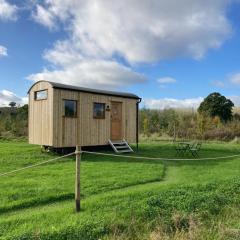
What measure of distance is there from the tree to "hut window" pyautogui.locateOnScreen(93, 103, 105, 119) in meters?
15.3

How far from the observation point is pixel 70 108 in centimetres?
1580

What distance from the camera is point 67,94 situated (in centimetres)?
1558

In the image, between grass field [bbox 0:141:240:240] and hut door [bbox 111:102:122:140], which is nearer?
grass field [bbox 0:141:240:240]

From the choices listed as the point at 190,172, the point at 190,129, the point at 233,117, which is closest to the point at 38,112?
the point at 190,172

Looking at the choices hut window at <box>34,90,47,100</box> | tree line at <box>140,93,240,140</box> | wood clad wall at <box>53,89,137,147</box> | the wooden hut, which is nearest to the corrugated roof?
the wooden hut

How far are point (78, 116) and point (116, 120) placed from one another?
2575mm

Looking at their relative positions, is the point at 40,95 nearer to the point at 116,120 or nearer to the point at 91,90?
the point at 91,90

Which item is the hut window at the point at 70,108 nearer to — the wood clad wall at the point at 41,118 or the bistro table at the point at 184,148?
the wood clad wall at the point at 41,118

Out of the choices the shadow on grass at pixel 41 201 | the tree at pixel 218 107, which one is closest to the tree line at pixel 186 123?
the tree at pixel 218 107

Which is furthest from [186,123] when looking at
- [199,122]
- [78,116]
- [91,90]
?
[78,116]

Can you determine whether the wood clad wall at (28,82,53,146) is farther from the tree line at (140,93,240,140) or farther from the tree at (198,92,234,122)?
the tree at (198,92,234,122)

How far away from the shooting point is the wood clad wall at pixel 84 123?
15.2m

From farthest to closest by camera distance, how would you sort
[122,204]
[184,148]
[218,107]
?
[218,107] < [184,148] < [122,204]

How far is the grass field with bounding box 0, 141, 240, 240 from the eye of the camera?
20.6ft
